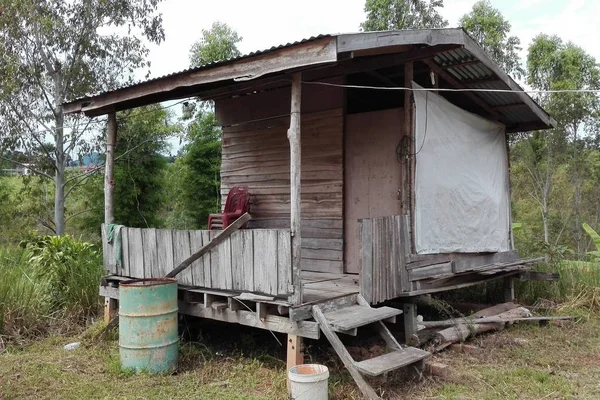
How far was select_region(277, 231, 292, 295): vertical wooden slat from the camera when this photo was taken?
4.52 m

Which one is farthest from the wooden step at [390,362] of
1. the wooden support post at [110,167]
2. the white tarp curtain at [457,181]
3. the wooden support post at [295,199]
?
the wooden support post at [110,167]

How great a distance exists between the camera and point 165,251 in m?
5.74

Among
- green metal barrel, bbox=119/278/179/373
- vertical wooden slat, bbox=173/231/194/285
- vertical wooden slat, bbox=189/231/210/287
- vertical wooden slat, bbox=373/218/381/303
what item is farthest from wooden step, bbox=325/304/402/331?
vertical wooden slat, bbox=173/231/194/285

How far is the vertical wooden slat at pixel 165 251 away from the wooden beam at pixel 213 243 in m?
0.15

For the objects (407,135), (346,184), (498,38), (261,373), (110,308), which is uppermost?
(498,38)

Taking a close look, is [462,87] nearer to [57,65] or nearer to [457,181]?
[457,181]

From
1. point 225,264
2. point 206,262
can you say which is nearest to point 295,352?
point 225,264

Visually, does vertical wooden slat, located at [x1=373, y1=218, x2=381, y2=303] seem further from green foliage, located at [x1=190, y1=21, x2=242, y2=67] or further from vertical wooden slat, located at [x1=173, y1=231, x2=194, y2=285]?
green foliage, located at [x1=190, y1=21, x2=242, y2=67]

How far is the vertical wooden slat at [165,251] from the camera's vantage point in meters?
5.67

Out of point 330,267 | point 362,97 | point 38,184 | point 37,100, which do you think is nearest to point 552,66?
point 362,97

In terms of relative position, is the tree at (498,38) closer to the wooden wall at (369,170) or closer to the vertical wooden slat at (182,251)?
the wooden wall at (369,170)

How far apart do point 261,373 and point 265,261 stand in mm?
1179

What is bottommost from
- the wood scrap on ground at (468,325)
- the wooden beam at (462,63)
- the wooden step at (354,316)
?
the wood scrap on ground at (468,325)

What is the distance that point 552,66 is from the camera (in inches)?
680
